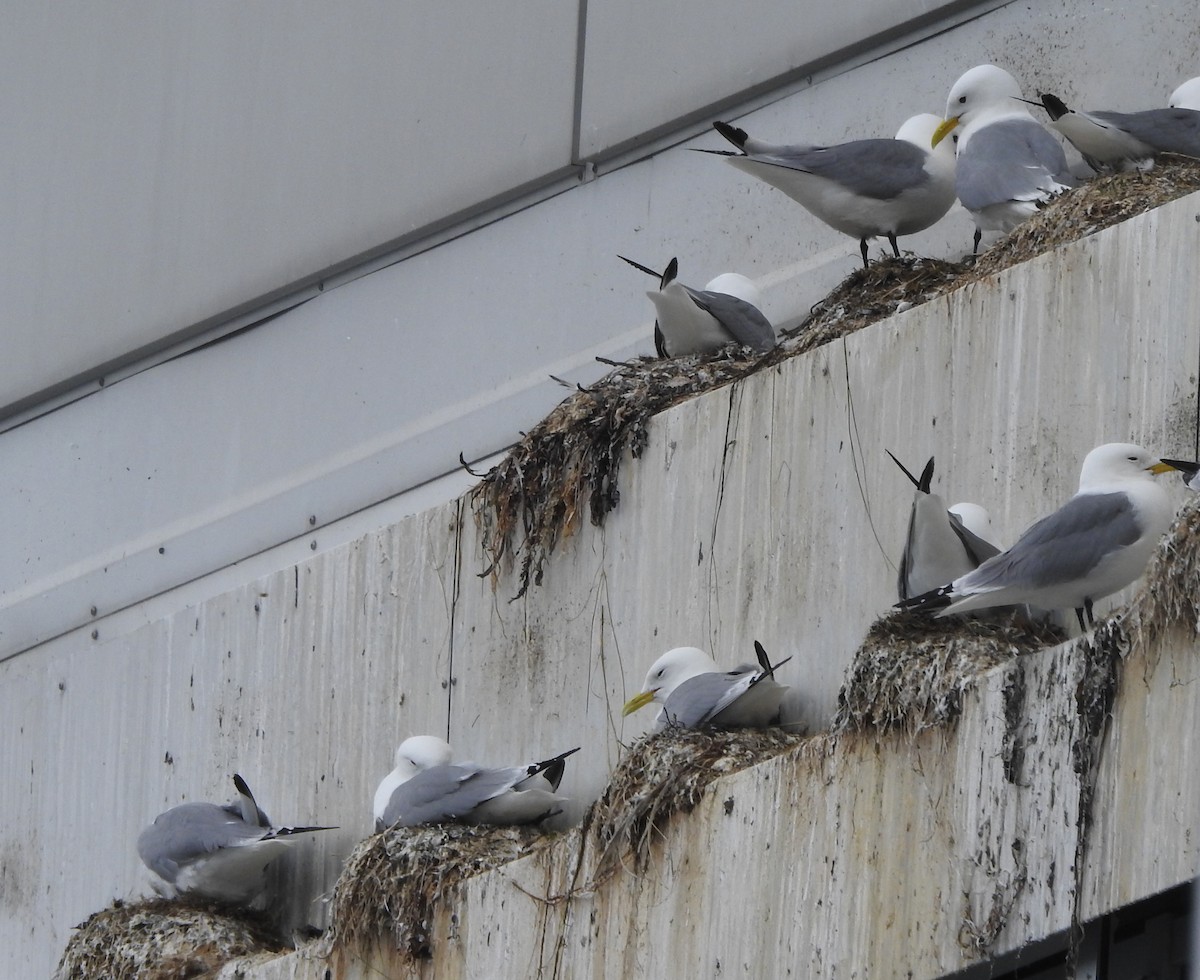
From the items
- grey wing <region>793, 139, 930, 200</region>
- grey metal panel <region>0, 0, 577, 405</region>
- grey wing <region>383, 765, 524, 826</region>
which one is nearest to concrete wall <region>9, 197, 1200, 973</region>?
grey wing <region>383, 765, 524, 826</region>

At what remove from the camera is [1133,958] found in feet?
20.1

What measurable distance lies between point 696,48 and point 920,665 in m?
5.62

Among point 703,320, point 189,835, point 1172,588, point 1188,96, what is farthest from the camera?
point 189,835

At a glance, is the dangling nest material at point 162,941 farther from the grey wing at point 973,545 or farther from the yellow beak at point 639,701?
the grey wing at point 973,545

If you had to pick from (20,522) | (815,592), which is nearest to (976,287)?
(815,592)

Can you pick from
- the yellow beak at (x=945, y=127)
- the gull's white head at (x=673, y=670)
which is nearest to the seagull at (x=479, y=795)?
the gull's white head at (x=673, y=670)

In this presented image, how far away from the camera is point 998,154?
942 cm

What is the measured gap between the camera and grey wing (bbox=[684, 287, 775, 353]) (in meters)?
10.2

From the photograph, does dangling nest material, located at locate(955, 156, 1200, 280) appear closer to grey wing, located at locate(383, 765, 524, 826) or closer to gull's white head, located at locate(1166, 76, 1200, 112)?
gull's white head, located at locate(1166, 76, 1200, 112)

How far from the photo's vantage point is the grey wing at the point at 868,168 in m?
9.65

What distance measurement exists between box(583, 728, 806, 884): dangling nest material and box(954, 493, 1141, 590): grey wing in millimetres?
1418

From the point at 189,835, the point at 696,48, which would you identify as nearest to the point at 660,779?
the point at 189,835

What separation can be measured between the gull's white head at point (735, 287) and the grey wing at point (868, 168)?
1.10 meters

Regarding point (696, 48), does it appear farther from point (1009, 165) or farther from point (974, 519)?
point (974, 519)
